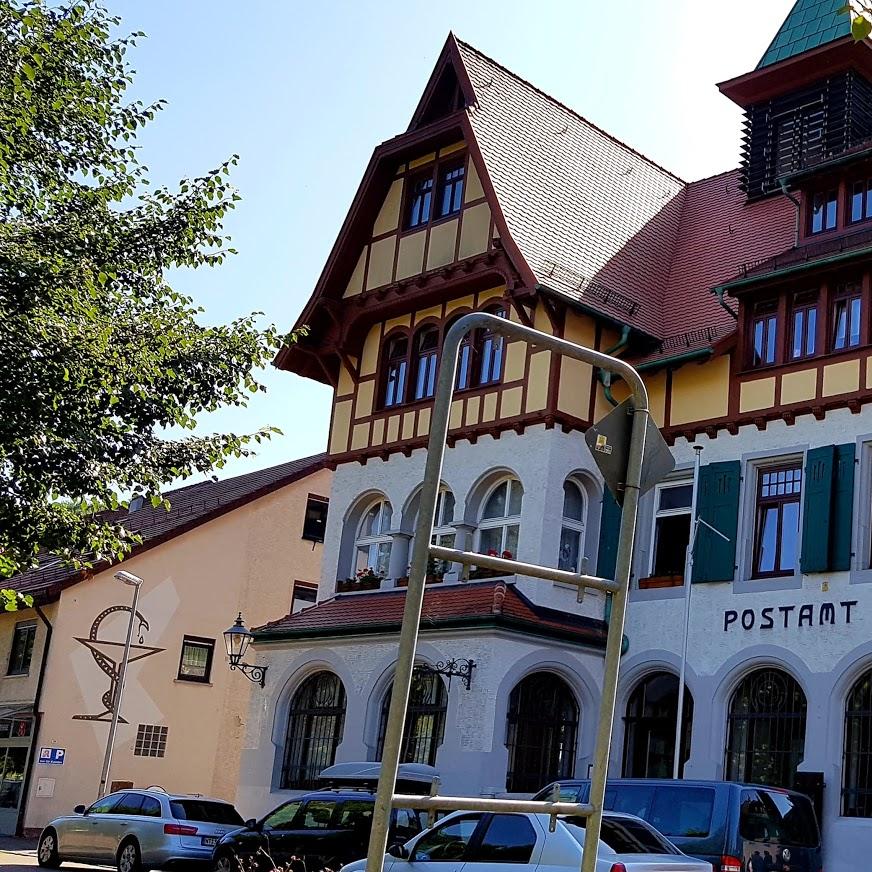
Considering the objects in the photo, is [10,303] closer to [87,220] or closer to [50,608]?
[87,220]

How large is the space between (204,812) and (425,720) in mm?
3833

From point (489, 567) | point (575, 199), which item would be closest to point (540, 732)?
point (575, 199)

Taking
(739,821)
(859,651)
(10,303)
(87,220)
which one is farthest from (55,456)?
(859,651)

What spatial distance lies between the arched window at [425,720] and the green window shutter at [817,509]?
6.14m

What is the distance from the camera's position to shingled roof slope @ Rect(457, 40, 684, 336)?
2416cm

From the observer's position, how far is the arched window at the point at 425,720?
22.4 meters

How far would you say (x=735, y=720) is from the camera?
68.6 feet

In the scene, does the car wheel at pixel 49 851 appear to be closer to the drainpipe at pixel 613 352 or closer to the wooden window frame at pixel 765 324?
the drainpipe at pixel 613 352

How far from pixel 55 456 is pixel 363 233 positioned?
13.9 meters

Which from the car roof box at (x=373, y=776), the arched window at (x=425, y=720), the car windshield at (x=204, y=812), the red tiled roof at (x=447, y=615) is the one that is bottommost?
the car windshield at (x=204, y=812)

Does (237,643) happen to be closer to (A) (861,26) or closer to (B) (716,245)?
(B) (716,245)

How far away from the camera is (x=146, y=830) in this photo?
20.9 meters

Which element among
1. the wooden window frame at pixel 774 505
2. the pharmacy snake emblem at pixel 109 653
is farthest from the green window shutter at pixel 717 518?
the pharmacy snake emblem at pixel 109 653

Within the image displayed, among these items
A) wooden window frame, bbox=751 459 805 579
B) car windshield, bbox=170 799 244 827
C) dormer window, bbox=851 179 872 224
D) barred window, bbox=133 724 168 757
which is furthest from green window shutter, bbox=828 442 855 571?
barred window, bbox=133 724 168 757
